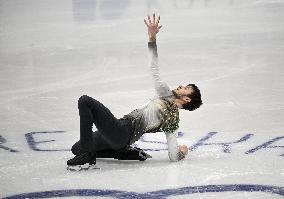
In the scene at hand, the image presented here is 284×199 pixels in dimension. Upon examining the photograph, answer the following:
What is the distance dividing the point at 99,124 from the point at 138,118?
0.30m

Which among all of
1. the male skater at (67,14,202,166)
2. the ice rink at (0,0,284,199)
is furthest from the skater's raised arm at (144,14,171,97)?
the ice rink at (0,0,284,199)

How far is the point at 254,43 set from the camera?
11.8 metres

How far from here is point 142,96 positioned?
7.74 metres

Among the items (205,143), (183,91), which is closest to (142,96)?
(205,143)

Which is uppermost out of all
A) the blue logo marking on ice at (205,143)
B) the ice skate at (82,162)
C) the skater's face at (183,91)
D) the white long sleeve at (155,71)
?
the white long sleeve at (155,71)

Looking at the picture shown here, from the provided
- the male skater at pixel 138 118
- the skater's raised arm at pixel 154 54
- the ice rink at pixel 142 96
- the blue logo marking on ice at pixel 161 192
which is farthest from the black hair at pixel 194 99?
the blue logo marking on ice at pixel 161 192

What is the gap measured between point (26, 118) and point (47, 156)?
5.57 ft

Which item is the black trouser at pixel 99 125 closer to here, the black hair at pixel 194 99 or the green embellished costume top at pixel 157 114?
the green embellished costume top at pixel 157 114

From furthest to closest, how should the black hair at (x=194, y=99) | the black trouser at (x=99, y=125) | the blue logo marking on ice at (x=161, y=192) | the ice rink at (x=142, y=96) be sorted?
the black hair at (x=194, y=99), the black trouser at (x=99, y=125), the ice rink at (x=142, y=96), the blue logo marking on ice at (x=161, y=192)

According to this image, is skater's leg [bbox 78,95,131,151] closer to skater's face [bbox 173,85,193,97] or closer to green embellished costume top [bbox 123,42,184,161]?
green embellished costume top [bbox 123,42,184,161]

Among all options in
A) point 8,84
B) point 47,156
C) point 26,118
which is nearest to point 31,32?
point 8,84

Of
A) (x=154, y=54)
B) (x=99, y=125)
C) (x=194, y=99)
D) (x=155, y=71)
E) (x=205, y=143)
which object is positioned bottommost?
(x=205, y=143)

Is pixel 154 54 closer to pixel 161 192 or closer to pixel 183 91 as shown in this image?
pixel 183 91

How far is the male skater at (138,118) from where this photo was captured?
4452 mm
